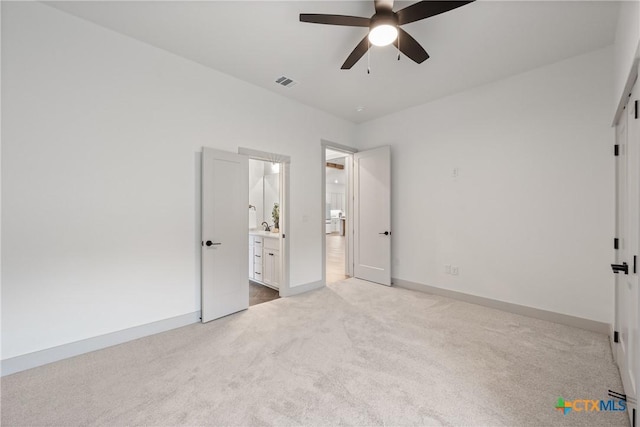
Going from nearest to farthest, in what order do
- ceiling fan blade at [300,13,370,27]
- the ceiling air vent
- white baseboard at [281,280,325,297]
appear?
ceiling fan blade at [300,13,370,27] < the ceiling air vent < white baseboard at [281,280,325,297]

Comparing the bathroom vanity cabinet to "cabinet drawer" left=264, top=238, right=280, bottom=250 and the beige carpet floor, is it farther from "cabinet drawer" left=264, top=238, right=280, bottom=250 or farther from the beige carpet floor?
the beige carpet floor

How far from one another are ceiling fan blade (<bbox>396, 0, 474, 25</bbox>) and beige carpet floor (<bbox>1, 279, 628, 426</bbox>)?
2.75 metres

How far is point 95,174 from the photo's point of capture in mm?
2545

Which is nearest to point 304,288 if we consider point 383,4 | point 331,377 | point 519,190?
point 331,377

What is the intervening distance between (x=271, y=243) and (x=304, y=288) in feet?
3.02

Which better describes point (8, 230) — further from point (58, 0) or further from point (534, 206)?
point (534, 206)

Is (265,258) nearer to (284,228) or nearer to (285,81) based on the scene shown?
(284,228)

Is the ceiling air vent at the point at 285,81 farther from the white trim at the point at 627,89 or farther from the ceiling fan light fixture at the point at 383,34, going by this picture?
the white trim at the point at 627,89

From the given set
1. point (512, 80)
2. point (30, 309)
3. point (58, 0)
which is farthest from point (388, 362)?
point (58, 0)

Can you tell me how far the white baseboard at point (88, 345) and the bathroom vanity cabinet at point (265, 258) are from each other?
1.49m

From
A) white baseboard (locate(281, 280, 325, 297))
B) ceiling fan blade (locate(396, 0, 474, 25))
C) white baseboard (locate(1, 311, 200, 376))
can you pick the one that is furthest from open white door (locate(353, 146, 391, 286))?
white baseboard (locate(1, 311, 200, 376))

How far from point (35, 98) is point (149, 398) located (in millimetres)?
2605

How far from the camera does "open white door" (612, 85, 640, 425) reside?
5.17 feet

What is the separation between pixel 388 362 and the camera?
7.73ft
